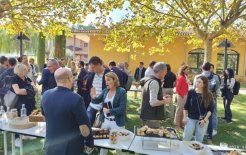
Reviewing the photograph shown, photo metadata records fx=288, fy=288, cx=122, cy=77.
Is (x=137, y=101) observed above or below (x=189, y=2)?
below

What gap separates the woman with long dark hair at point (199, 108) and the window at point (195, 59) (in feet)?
58.9

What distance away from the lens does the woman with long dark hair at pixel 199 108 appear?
4.78m

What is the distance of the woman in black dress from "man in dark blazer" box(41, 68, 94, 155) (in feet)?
7.05

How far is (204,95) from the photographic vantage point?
4773 millimetres

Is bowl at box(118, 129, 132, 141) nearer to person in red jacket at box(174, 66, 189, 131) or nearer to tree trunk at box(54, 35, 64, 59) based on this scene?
person in red jacket at box(174, 66, 189, 131)

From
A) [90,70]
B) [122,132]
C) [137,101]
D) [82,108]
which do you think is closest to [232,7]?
[137,101]

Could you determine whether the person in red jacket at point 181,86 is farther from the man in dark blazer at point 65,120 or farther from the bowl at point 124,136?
the man in dark blazer at point 65,120

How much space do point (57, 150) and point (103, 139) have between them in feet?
2.91

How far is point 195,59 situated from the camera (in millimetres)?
22469

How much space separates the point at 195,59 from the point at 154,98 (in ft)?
62.3

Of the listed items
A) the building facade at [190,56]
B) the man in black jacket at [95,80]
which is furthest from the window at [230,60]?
the man in black jacket at [95,80]

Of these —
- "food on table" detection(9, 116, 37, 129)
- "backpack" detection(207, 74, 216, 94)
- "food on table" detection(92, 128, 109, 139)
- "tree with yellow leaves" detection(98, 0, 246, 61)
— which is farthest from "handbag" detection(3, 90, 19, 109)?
"tree with yellow leaves" detection(98, 0, 246, 61)

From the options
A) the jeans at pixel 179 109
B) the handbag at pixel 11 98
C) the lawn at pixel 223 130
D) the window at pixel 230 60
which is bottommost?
the lawn at pixel 223 130

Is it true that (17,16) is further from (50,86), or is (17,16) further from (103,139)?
(103,139)
